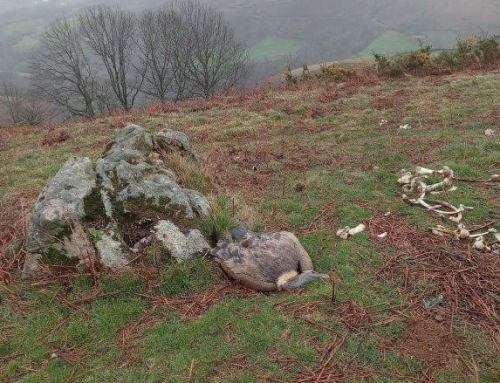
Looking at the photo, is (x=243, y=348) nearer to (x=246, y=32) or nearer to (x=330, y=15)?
(x=246, y=32)

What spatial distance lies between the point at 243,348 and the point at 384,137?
7.45 meters

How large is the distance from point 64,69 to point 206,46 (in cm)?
1493

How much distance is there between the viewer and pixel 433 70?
1705 centimetres

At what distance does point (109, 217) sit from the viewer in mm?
4992

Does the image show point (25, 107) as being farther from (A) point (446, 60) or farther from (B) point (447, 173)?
(B) point (447, 173)

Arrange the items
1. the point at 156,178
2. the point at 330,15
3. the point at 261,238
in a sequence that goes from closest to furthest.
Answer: the point at 261,238 → the point at 156,178 → the point at 330,15

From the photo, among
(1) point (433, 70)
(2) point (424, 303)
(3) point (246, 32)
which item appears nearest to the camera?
(2) point (424, 303)

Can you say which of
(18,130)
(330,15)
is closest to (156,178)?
(18,130)

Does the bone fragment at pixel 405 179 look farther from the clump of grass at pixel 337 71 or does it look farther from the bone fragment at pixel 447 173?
the clump of grass at pixel 337 71

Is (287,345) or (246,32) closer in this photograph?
(287,345)

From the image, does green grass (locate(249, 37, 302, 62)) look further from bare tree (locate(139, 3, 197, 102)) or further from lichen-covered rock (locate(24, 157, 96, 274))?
lichen-covered rock (locate(24, 157, 96, 274))

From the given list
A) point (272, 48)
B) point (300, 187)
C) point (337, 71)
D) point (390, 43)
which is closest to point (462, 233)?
point (300, 187)

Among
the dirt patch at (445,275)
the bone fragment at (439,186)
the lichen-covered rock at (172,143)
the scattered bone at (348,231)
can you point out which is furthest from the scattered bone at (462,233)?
the lichen-covered rock at (172,143)

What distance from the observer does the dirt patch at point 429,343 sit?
351 centimetres
